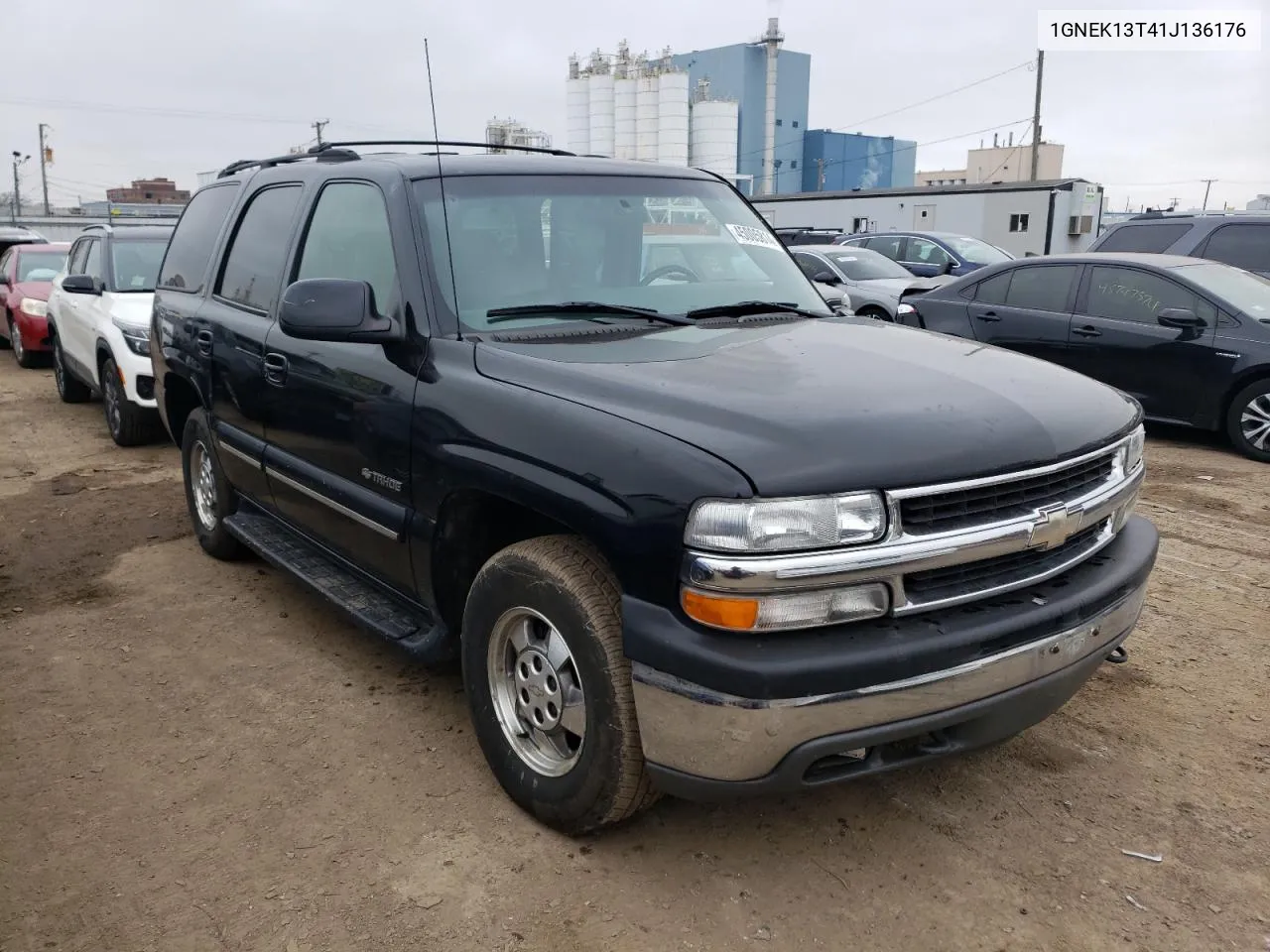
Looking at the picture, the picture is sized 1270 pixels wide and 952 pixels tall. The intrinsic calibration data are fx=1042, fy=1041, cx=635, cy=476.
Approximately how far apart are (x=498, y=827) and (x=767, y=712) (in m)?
1.14

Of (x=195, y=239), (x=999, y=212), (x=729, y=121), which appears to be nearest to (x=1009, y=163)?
(x=729, y=121)

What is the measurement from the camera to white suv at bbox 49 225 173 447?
317 inches

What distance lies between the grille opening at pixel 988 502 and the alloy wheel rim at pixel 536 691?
96 cm

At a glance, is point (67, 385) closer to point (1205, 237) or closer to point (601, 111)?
point (1205, 237)

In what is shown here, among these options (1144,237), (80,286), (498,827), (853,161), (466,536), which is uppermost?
(853,161)

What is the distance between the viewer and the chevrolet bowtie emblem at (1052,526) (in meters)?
2.63

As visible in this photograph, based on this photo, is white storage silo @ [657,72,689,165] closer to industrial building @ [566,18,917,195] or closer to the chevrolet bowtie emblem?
industrial building @ [566,18,917,195]

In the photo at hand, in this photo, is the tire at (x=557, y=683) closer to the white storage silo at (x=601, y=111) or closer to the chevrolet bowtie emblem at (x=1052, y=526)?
the chevrolet bowtie emblem at (x=1052, y=526)

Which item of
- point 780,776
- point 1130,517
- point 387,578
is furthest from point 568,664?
point 1130,517

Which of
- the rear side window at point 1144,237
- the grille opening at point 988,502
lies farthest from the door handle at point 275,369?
the rear side window at point 1144,237

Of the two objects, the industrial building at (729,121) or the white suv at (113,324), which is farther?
the industrial building at (729,121)

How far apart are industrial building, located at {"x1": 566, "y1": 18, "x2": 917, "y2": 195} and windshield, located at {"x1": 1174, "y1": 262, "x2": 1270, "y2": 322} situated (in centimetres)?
4287

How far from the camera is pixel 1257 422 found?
7.88 meters

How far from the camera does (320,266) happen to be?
402 centimetres
